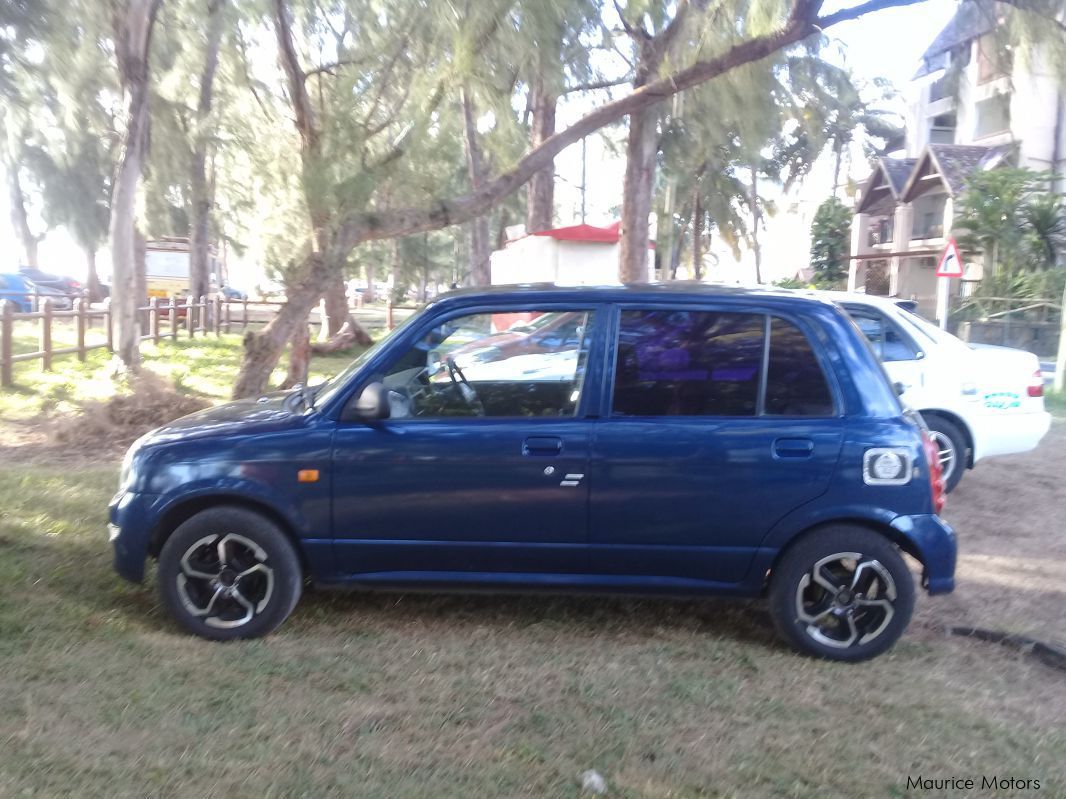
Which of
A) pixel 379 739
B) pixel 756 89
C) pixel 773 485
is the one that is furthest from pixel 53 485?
pixel 756 89

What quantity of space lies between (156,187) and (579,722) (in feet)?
60.3

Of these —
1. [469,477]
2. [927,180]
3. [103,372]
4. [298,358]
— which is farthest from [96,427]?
[927,180]

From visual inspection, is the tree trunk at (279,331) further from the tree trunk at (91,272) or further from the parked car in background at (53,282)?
the tree trunk at (91,272)

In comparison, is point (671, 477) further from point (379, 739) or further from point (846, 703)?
point (379, 739)

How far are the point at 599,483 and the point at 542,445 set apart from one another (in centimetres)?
31

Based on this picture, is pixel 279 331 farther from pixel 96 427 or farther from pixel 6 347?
pixel 6 347

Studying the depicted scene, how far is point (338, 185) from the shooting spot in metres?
10.4

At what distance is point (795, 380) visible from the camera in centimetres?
466

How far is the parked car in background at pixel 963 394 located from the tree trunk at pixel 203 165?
30.5ft

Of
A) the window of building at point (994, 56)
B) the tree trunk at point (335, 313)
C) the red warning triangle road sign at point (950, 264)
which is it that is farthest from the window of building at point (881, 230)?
the window of building at point (994, 56)

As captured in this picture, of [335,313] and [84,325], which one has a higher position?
[335,313]

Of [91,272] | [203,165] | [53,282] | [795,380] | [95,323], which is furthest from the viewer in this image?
[91,272]

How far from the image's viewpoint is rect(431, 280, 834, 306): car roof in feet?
15.7

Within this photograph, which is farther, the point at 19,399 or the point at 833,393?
the point at 19,399
